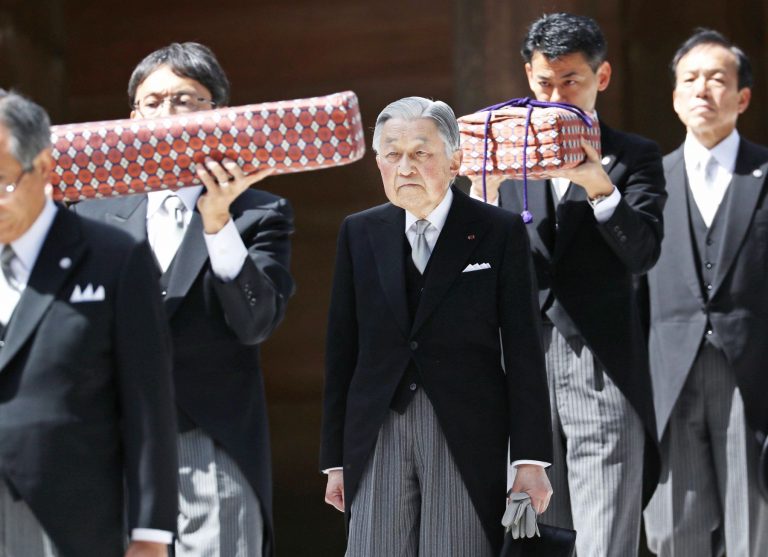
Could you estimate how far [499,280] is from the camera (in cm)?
411

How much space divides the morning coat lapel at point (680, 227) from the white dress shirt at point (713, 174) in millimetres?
33

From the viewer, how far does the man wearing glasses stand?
13.1 feet

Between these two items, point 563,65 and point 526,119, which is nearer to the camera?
point 526,119

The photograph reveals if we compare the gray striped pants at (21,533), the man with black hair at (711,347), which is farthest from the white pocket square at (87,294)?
the man with black hair at (711,347)

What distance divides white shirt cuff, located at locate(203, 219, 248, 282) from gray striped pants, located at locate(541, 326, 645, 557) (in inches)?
49.1

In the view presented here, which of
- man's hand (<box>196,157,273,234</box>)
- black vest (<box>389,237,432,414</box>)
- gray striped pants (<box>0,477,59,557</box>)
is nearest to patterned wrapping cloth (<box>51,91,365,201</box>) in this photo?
man's hand (<box>196,157,273,234</box>)

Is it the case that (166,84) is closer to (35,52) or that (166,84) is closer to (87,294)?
(87,294)

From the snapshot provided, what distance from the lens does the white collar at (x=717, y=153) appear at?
5426 millimetres

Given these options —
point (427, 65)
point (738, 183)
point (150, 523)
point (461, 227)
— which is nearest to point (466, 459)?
point (461, 227)

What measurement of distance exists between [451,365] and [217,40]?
3.42 m

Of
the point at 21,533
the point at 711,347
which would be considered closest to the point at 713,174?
the point at 711,347

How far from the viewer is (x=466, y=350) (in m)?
4.06

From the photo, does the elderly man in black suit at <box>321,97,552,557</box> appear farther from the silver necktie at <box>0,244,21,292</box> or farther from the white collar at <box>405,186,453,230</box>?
the silver necktie at <box>0,244,21,292</box>

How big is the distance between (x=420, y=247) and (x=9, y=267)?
1234 millimetres
